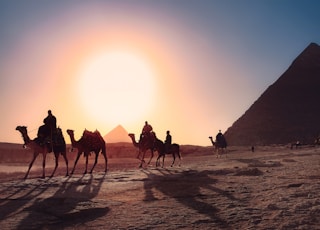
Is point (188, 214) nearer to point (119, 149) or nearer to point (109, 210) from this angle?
point (109, 210)

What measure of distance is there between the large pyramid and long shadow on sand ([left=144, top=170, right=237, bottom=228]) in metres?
79.1

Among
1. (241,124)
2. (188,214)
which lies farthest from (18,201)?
(241,124)

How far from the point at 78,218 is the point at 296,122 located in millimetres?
96210

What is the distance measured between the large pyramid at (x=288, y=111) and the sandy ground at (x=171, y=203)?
263 feet

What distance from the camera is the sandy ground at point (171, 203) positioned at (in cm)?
688

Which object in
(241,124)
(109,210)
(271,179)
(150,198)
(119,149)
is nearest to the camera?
(109,210)

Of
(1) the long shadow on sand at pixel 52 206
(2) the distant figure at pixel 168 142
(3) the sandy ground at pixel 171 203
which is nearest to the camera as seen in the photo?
(3) the sandy ground at pixel 171 203

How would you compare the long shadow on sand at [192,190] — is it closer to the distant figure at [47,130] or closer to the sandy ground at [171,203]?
the sandy ground at [171,203]

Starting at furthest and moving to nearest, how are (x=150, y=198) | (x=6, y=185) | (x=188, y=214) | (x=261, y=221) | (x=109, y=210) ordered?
1. (x=6, y=185)
2. (x=150, y=198)
3. (x=109, y=210)
4. (x=188, y=214)
5. (x=261, y=221)

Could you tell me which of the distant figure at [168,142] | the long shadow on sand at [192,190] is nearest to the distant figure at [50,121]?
the long shadow on sand at [192,190]

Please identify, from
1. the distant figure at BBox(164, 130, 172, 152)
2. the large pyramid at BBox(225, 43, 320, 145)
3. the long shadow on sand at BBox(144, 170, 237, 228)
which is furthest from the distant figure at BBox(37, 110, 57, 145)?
the large pyramid at BBox(225, 43, 320, 145)

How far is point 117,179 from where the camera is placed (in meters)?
12.0

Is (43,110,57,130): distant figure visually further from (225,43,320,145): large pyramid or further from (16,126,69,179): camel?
(225,43,320,145): large pyramid

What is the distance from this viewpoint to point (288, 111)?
104 metres
